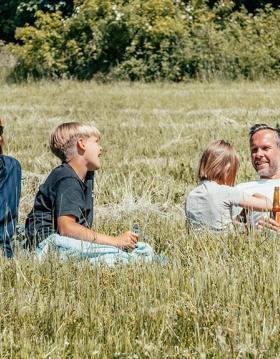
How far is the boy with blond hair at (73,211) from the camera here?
5262 millimetres

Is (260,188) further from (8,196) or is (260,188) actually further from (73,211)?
(8,196)

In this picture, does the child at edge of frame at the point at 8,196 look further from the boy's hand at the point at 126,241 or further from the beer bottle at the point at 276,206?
the beer bottle at the point at 276,206

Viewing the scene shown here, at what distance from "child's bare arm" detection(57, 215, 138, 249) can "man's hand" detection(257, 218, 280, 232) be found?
2.43 ft

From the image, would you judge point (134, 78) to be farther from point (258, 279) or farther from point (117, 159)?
point (258, 279)

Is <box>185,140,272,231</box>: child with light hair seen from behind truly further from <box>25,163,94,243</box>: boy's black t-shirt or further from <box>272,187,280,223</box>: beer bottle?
<box>25,163,94,243</box>: boy's black t-shirt

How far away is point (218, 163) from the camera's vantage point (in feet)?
19.5

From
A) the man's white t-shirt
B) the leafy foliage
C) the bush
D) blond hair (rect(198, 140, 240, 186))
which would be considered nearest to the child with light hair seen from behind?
blond hair (rect(198, 140, 240, 186))

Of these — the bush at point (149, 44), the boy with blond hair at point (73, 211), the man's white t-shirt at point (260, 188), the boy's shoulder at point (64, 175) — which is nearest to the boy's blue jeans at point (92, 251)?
the boy with blond hair at point (73, 211)

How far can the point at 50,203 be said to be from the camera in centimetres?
578

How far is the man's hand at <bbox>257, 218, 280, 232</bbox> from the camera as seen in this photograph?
5488mm

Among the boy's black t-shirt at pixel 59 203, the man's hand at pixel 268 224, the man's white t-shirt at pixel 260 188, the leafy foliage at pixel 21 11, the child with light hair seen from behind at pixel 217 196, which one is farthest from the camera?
the leafy foliage at pixel 21 11

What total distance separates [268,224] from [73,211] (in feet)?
3.69

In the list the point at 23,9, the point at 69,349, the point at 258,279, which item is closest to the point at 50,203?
the point at 258,279

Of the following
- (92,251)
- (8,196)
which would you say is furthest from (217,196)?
(8,196)
